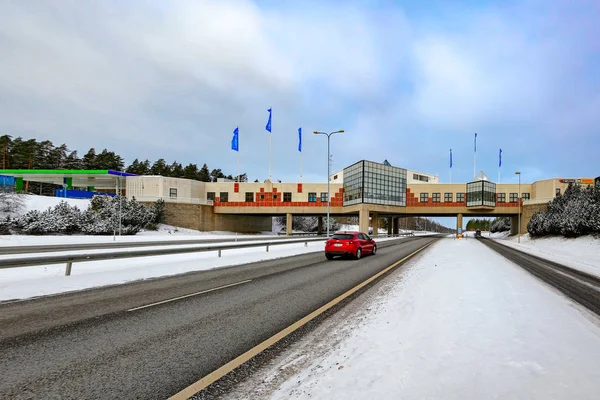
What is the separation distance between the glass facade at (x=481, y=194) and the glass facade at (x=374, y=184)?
1251 centimetres

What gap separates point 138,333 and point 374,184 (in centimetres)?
5671

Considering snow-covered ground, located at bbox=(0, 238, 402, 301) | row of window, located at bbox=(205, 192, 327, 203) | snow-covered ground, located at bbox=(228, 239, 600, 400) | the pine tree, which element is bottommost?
snow-covered ground, located at bbox=(0, 238, 402, 301)

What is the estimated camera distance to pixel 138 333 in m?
5.20

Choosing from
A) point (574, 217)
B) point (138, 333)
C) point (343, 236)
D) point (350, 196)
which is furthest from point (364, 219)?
point (138, 333)

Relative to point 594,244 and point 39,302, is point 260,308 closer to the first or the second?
point 39,302

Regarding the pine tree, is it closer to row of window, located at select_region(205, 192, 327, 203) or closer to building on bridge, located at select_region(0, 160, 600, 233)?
building on bridge, located at select_region(0, 160, 600, 233)

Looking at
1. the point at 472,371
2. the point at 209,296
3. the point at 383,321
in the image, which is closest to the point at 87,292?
the point at 209,296

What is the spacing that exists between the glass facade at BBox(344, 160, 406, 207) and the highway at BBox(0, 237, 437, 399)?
164 feet

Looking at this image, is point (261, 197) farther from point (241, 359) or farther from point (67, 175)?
point (241, 359)

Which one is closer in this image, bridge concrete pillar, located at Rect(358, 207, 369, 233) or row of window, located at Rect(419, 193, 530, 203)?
bridge concrete pillar, located at Rect(358, 207, 369, 233)

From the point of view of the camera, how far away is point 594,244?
1122 inches

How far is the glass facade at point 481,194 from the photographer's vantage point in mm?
60875

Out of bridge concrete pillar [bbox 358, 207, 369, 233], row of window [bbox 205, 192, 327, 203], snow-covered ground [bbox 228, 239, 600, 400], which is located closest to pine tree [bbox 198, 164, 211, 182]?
row of window [bbox 205, 192, 327, 203]

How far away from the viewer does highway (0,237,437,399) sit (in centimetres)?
356
